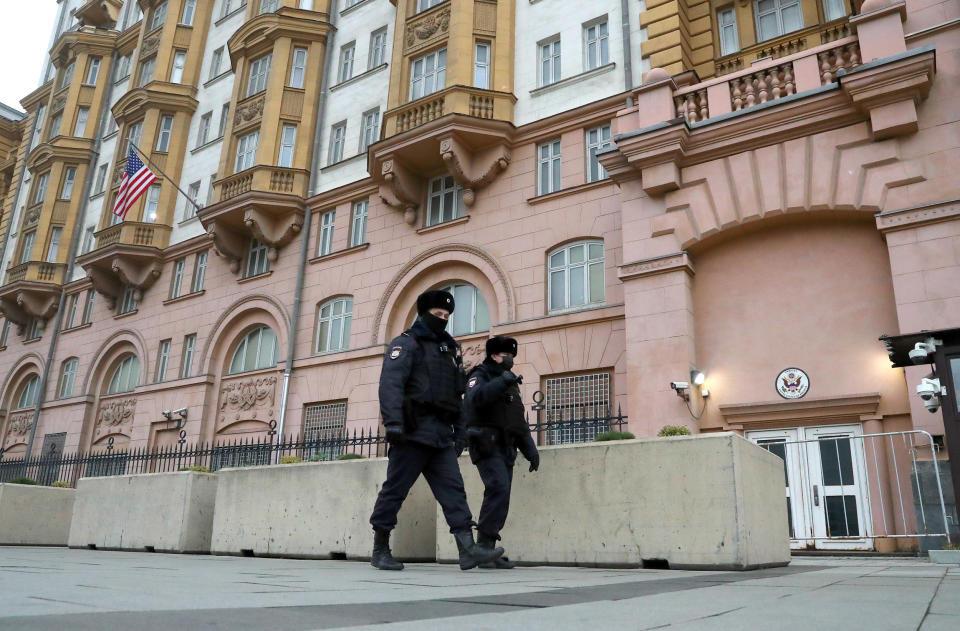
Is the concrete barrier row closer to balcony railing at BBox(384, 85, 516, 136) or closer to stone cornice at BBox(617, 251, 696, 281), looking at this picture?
stone cornice at BBox(617, 251, 696, 281)

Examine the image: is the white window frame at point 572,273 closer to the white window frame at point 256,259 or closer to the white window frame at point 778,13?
the white window frame at point 778,13

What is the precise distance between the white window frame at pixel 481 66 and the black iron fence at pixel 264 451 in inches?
360

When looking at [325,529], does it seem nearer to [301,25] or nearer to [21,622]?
[21,622]

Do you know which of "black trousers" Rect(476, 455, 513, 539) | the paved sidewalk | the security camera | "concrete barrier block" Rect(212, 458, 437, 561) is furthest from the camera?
the security camera

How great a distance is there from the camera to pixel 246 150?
80.3 ft

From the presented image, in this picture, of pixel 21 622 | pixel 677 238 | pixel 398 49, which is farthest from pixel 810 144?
pixel 21 622

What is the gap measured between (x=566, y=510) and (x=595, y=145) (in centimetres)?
1267

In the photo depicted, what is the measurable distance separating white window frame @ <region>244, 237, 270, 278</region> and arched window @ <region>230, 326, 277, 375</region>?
191 cm

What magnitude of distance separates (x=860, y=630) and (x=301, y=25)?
25.3 m

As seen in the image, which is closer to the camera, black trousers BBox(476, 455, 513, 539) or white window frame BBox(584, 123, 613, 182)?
black trousers BBox(476, 455, 513, 539)

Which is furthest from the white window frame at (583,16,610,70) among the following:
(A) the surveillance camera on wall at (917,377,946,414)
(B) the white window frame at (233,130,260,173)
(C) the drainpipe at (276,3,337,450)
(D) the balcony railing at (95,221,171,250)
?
(D) the balcony railing at (95,221,171,250)

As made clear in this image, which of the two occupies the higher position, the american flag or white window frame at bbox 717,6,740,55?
white window frame at bbox 717,6,740,55

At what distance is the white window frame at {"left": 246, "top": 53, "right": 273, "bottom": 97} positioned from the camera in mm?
24828

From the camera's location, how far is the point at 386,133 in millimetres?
19953
